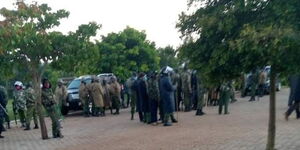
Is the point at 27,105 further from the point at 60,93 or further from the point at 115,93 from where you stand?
the point at 115,93

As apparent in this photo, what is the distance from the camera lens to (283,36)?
7035mm

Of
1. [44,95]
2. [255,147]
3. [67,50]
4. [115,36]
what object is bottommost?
[255,147]

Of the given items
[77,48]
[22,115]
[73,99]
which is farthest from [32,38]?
[73,99]

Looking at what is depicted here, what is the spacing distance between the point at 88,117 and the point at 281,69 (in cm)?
1550

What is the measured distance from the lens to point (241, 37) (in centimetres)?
743

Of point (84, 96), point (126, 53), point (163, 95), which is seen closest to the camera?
point (163, 95)

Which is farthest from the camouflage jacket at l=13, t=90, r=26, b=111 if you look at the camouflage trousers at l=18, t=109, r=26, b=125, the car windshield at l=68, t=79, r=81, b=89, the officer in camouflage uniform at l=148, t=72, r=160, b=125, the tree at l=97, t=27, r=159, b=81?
the tree at l=97, t=27, r=159, b=81

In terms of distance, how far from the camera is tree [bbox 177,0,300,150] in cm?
720

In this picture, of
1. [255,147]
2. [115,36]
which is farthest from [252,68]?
[115,36]

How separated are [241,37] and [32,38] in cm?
797

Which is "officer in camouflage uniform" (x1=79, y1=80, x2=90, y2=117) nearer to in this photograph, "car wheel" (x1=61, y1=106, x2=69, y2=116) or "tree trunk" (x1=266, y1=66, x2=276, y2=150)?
"car wheel" (x1=61, y1=106, x2=69, y2=116)

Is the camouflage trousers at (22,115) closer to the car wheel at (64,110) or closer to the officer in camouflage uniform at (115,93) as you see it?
the officer in camouflage uniform at (115,93)

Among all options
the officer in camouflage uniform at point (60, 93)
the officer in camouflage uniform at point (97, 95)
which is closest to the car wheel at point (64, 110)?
the officer in camouflage uniform at point (60, 93)

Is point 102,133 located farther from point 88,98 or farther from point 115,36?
point 115,36
